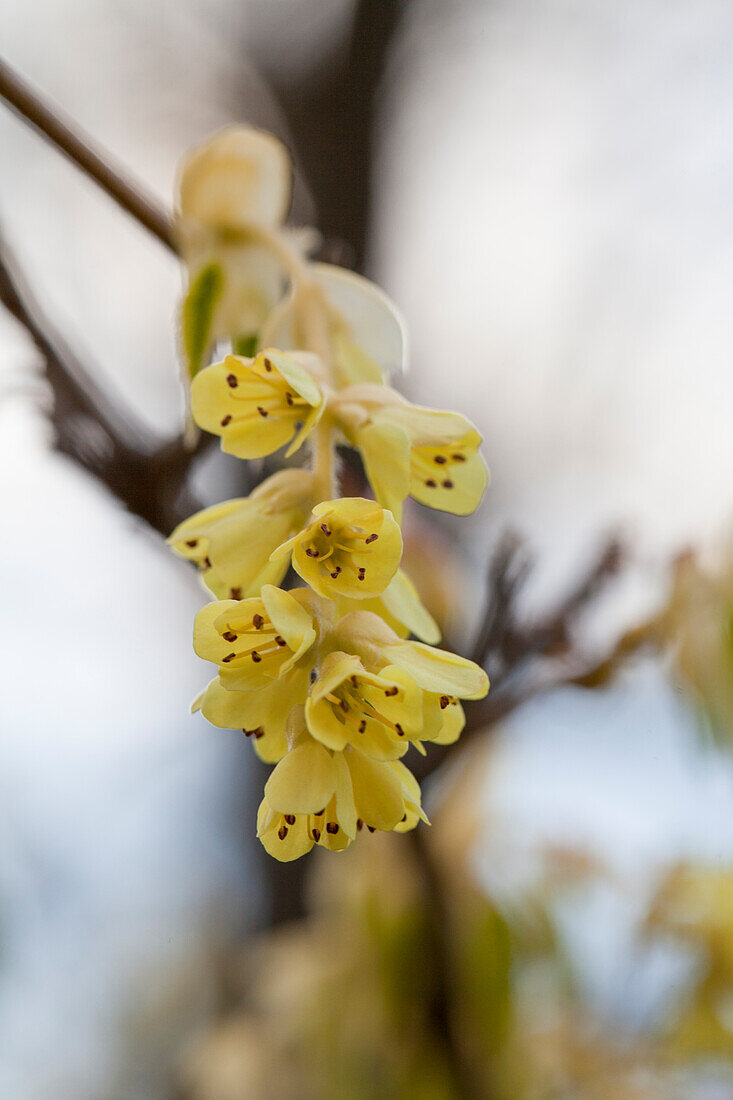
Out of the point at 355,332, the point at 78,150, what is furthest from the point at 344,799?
the point at 78,150

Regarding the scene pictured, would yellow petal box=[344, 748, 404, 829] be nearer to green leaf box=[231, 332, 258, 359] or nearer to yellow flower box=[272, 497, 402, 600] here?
yellow flower box=[272, 497, 402, 600]

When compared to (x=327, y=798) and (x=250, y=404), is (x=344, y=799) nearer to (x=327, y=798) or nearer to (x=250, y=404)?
(x=327, y=798)

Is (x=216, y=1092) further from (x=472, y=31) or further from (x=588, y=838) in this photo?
(x=472, y=31)

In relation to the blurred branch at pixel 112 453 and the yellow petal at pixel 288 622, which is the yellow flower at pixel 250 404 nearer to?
the yellow petal at pixel 288 622

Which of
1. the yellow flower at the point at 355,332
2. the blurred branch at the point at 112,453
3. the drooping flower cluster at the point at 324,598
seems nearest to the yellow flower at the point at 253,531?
the drooping flower cluster at the point at 324,598

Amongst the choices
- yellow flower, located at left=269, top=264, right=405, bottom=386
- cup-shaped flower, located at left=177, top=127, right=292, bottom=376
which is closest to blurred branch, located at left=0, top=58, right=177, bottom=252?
cup-shaped flower, located at left=177, top=127, right=292, bottom=376

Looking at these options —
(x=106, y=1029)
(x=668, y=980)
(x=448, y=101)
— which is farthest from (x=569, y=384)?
(x=106, y=1029)

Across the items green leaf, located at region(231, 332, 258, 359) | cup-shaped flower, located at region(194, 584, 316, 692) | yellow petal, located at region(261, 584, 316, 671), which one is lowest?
green leaf, located at region(231, 332, 258, 359)
